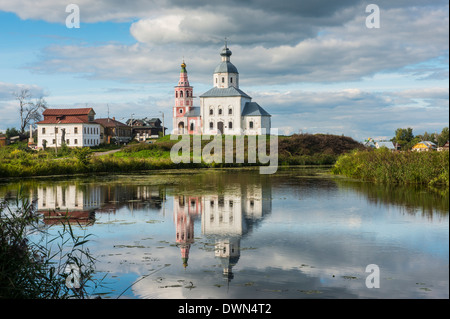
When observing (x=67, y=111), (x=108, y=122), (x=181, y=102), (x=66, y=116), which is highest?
(x=181, y=102)

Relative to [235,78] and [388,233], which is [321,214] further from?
[235,78]

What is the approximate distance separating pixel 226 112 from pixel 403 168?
1751 inches

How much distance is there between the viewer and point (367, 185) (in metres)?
21.3

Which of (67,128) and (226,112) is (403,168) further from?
(67,128)

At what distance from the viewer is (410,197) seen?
15.9m

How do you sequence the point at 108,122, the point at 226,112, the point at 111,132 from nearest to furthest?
1. the point at 226,112
2. the point at 111,132
3. the point at 108,122

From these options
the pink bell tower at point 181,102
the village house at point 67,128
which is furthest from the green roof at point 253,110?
the village house at point 67,128

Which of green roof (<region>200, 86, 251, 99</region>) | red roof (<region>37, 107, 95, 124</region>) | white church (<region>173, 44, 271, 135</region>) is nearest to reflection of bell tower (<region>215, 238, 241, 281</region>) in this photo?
white church (<region>173, 44, 271, 135</region>)

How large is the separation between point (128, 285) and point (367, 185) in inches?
666

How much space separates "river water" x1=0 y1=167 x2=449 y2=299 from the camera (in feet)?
20.7

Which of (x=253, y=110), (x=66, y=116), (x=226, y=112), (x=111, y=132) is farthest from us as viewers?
(x=111, y=132)

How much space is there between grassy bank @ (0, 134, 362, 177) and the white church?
18.1 feet

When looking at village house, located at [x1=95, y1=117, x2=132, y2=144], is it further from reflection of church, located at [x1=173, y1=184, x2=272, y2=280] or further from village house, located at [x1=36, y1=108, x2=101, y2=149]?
reflection of church, located at [x1=173, y1=184, x2=272, y2=280]

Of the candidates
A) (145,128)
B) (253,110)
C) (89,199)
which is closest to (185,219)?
(89,199)
